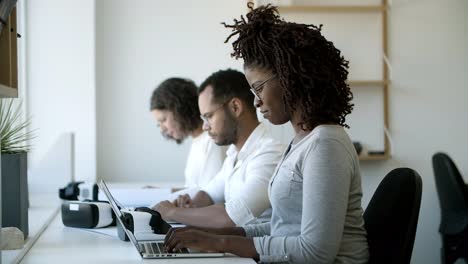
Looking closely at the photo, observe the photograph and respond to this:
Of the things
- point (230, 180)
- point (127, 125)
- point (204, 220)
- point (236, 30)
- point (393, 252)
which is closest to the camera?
point (393, 252)

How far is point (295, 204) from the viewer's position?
1.61 metres

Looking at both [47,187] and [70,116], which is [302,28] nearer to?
[47,187]

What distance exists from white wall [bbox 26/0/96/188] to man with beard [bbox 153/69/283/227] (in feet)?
5.25

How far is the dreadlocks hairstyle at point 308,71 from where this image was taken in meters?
1.58

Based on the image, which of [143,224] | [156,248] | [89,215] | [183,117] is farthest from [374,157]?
[156,248]

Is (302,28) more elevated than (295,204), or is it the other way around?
(302,28)

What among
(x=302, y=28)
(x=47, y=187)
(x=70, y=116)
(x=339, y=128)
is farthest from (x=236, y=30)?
(x=70, y=116)

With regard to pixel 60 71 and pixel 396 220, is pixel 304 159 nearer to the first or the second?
pixel 396 220

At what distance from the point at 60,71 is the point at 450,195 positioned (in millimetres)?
2414

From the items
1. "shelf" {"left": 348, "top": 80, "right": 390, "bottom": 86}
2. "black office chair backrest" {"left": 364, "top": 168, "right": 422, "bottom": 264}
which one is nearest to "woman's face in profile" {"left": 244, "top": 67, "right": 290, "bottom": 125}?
"black office chair backrest" {"left": 364, "top": 168, "right": 422, "bottom": 264}

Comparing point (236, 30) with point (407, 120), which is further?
point (407, 120)

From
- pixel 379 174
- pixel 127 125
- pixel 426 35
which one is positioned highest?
pixel 426 35

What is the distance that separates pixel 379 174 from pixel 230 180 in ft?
6.55

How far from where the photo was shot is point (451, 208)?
383 cm
